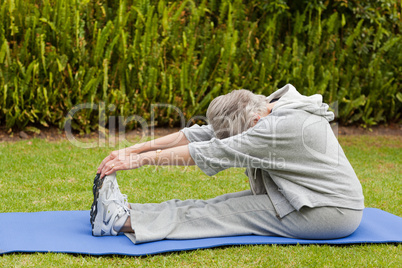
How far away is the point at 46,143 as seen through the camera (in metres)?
6.03

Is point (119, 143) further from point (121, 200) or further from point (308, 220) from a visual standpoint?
point (308, 220)

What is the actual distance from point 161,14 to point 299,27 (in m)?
Answer: 2.15

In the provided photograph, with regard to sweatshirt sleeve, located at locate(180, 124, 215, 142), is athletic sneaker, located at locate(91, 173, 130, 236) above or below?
below

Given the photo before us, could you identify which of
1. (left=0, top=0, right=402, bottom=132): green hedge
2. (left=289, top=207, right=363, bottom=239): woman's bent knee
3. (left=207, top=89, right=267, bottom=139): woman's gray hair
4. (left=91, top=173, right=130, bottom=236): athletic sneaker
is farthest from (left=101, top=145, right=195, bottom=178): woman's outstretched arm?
(left=0, top=0, right=402, bottom=132): green hedge

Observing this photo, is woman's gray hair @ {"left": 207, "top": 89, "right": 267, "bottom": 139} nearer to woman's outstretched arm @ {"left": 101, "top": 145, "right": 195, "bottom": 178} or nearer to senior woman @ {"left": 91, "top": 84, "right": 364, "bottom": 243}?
senior woman @ {"left": 91, "top": 84, "right": 364, "bottom": 243}

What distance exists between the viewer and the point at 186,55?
670 centimetres

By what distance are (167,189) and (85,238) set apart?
5.18ft

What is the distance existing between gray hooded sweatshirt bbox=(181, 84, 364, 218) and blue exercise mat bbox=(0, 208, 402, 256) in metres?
0.29

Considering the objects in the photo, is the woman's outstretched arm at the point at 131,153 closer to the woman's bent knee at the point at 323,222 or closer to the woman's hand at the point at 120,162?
the woman's hand at the point at 120,162

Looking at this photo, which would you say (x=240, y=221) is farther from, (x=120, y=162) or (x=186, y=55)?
(x=186, y=55)

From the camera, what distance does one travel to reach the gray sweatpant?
298 centimetres

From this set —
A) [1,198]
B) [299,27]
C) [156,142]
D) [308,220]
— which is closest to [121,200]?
[156,142]

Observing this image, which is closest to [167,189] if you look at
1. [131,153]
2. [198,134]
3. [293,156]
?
[198,134]

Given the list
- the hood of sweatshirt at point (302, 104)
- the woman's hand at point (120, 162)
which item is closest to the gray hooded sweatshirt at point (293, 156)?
the hood of sweatshirt at point (302, 104)
